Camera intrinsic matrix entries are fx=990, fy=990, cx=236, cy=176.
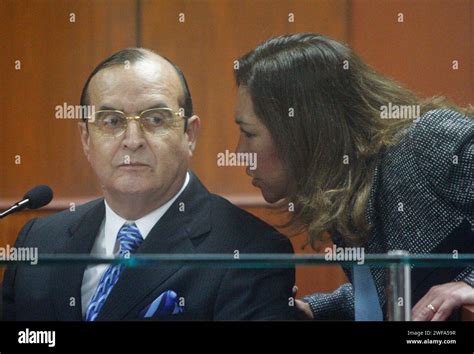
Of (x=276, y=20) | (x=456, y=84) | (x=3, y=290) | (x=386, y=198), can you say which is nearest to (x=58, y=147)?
(x=3, y=290)

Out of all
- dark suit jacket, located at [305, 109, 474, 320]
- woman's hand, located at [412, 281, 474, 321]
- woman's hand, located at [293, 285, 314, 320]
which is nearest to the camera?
woman's hand, located at [412, 281, 474, 321]

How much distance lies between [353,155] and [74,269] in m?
0.88

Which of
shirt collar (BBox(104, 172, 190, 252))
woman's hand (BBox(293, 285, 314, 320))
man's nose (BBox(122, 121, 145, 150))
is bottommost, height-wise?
woman's hand (BBox(293, 285, 314, 320))

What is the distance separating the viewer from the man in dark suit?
286 centimetres

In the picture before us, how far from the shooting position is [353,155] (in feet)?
9.49

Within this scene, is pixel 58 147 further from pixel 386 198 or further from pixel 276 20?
pixel 386 198

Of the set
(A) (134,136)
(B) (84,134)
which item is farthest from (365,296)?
(B) (84,134)

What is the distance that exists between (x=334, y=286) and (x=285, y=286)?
15 centimetres

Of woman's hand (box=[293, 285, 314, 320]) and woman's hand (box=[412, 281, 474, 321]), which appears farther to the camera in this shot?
woman's hand (box=[293, 285, 314, 320])

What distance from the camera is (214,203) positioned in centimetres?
295

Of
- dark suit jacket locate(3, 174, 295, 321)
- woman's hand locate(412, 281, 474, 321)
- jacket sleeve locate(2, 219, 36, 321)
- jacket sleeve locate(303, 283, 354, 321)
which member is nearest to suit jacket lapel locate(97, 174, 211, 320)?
dark suit jacket locate(3, 174, 295, 321)

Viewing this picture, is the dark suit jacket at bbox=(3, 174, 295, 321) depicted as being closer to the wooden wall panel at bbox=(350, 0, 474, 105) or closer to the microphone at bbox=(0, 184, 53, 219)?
the microphone at bbox=(0, 184, 53, 219)

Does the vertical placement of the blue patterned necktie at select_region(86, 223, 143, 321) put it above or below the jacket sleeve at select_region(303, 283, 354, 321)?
above

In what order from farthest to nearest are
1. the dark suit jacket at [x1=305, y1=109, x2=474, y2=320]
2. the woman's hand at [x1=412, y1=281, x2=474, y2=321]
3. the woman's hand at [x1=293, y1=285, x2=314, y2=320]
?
the woman's hand at [x1=293, y1=285, x2=314, y2=320]
the dark suit jacket at [x1=305, y1=109, x2=474, y2=320]
the woman's hand at [x1=412, y1=281, x2=474, y2=321]
